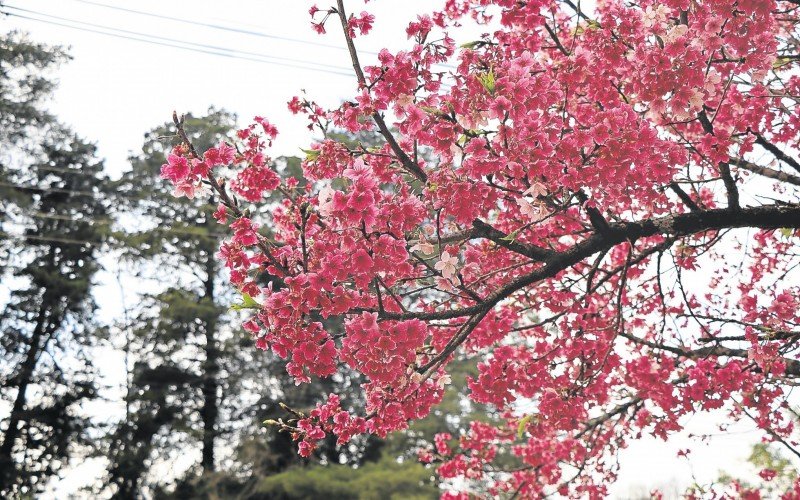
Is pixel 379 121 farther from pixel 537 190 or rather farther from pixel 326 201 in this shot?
pixel 537 190

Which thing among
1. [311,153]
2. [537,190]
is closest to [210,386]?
[311,153]

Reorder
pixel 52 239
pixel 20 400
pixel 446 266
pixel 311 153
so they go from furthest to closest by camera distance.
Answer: pixel 52 239 < pixel 20 400 < pixel 311 153 < pixel 446 266

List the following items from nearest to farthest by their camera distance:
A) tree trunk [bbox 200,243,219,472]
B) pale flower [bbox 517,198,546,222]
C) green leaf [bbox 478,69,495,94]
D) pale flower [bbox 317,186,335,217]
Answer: pale flower [bbox 317,186,335,217], green leaf [bbox 478,69,495,94], pale flower [bbox 517,198,546,222], tree trunk [bbox 200,243,219,472]

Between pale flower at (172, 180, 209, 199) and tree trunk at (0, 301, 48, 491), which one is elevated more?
tree trunk at (0, 301, 48, 491)

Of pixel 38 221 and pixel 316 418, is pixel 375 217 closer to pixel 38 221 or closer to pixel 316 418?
pixel 316 418

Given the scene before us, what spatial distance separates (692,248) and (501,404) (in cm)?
229

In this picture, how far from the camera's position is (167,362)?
16.9 m

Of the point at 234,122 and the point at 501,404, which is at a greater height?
the point at 234,122

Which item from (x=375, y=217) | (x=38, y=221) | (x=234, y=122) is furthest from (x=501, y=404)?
(x=38, y=221)

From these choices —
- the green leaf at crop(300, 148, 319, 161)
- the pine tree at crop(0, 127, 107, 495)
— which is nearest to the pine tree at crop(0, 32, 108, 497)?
the pine tree at crop(0, 127, 107, 495)

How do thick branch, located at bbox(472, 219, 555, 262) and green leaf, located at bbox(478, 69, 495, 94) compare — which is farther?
thick branch, located at bbox(472, 219, 555, 262)

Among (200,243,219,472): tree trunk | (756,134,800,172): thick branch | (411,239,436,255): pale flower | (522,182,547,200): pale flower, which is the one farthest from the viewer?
(200,243,219,472): tree trunk

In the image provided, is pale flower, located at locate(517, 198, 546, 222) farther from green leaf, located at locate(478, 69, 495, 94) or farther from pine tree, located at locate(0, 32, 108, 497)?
pine tree, located at locate(0, 32, 108, 497)

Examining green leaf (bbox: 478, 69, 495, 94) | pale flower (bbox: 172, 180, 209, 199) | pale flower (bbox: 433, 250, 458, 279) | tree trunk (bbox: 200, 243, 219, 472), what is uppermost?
tree trunk (bbox: 200, 243, 219, 472)
